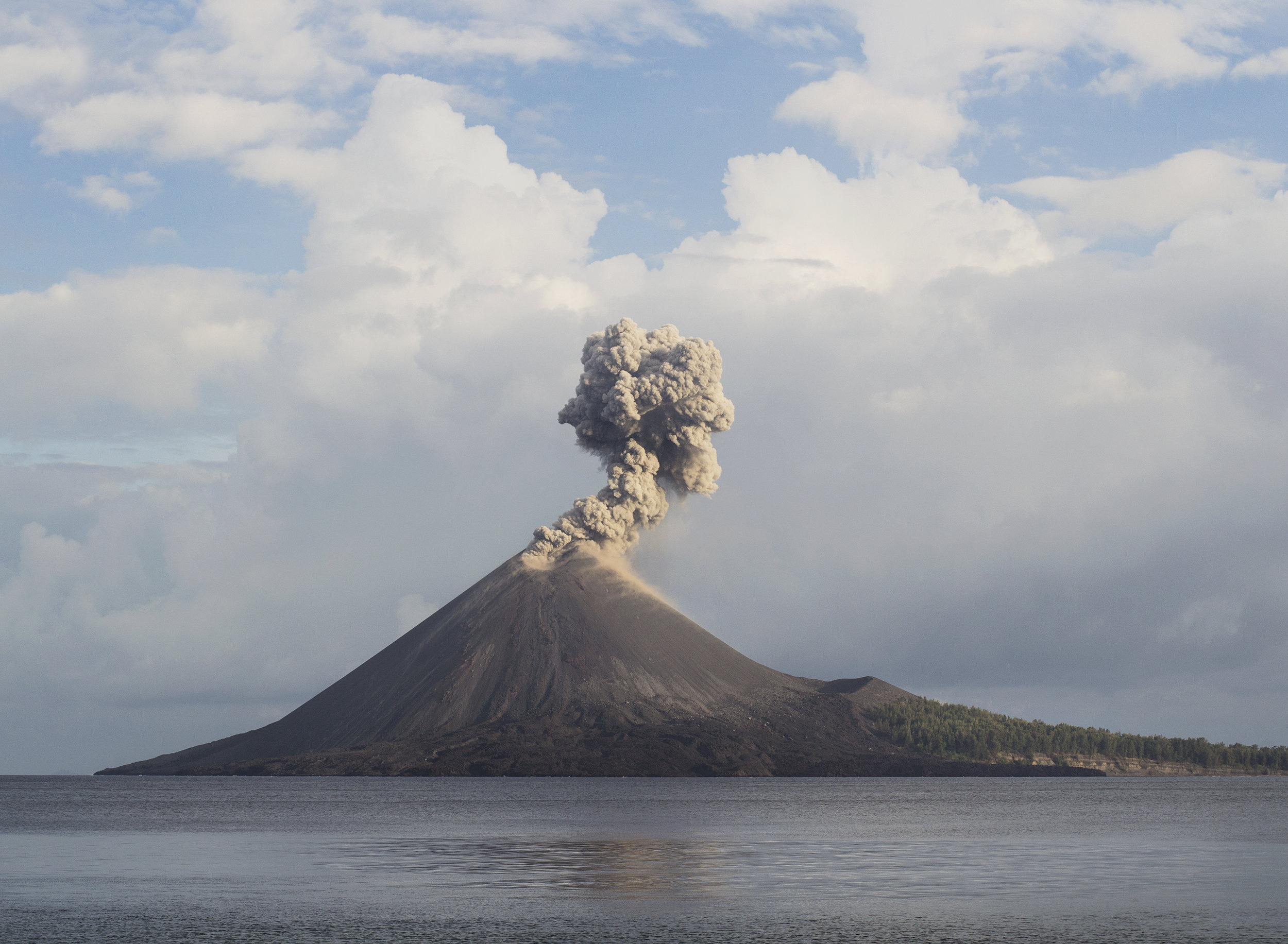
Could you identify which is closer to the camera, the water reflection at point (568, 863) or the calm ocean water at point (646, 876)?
the calm ocean water at point (646, 876)

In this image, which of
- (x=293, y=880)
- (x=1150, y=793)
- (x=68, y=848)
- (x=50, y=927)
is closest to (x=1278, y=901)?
(x=293, y=880)

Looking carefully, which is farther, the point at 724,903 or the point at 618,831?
the point at 618,831

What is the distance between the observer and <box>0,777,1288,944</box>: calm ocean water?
4119cm

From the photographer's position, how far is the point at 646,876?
2269 inches

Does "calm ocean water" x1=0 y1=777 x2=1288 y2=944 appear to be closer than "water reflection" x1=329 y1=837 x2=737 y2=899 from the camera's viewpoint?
Yes

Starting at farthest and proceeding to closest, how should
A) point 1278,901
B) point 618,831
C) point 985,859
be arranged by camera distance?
point 618,831 → point 985,859 → point 1278,901

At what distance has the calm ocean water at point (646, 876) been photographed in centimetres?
4119

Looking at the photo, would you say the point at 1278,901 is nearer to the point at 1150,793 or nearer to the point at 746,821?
the point at 746,821

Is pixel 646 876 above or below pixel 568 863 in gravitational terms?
above

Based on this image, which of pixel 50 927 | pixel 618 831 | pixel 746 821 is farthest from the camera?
pixel 746 821

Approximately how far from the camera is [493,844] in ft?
256

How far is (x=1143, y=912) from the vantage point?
4531cm

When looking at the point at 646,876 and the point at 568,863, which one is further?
the point at 568,863

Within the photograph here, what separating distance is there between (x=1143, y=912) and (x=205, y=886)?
3768 centimetres
